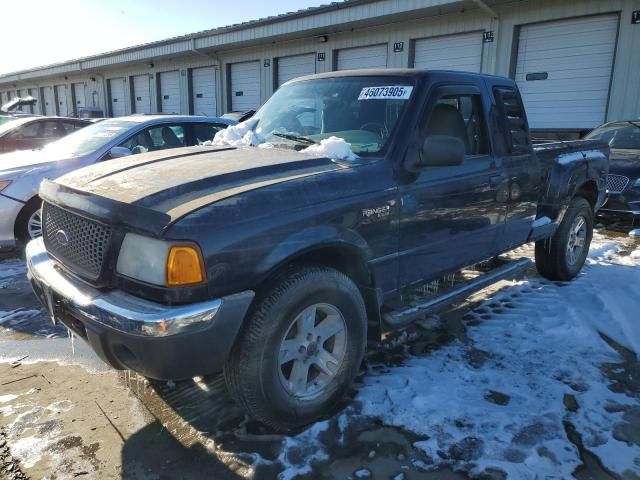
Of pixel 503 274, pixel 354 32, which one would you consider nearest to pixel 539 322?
pixel 503 274

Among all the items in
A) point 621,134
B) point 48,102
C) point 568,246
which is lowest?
point 568,246

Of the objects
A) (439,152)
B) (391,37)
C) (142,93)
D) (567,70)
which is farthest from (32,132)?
(142,93)

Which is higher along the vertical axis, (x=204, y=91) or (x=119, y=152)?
(x=204, y=91)

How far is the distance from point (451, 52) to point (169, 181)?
12.9 metres

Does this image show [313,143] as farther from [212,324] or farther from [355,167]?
[212,324]

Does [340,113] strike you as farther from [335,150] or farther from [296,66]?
[296,66]

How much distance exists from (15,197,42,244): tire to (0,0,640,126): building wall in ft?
35.3

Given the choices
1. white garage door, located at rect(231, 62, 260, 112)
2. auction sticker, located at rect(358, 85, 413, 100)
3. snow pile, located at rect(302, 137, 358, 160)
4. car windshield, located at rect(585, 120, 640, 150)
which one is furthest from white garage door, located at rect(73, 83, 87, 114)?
snow pile, located at rect(302, 137, 358, 160)

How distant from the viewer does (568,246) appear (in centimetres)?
525

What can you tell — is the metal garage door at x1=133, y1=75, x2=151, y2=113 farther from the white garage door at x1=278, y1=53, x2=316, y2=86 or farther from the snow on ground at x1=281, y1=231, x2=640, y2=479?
the snow on ground at x1=281, y1=231, x2=640, y2=479

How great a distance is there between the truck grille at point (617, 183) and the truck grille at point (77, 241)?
7893 mm

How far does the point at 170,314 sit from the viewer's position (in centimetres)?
216

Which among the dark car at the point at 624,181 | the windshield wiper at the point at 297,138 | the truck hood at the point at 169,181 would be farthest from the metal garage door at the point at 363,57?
the truck hood at the point at 169,181

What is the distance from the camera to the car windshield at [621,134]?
8.68 m
